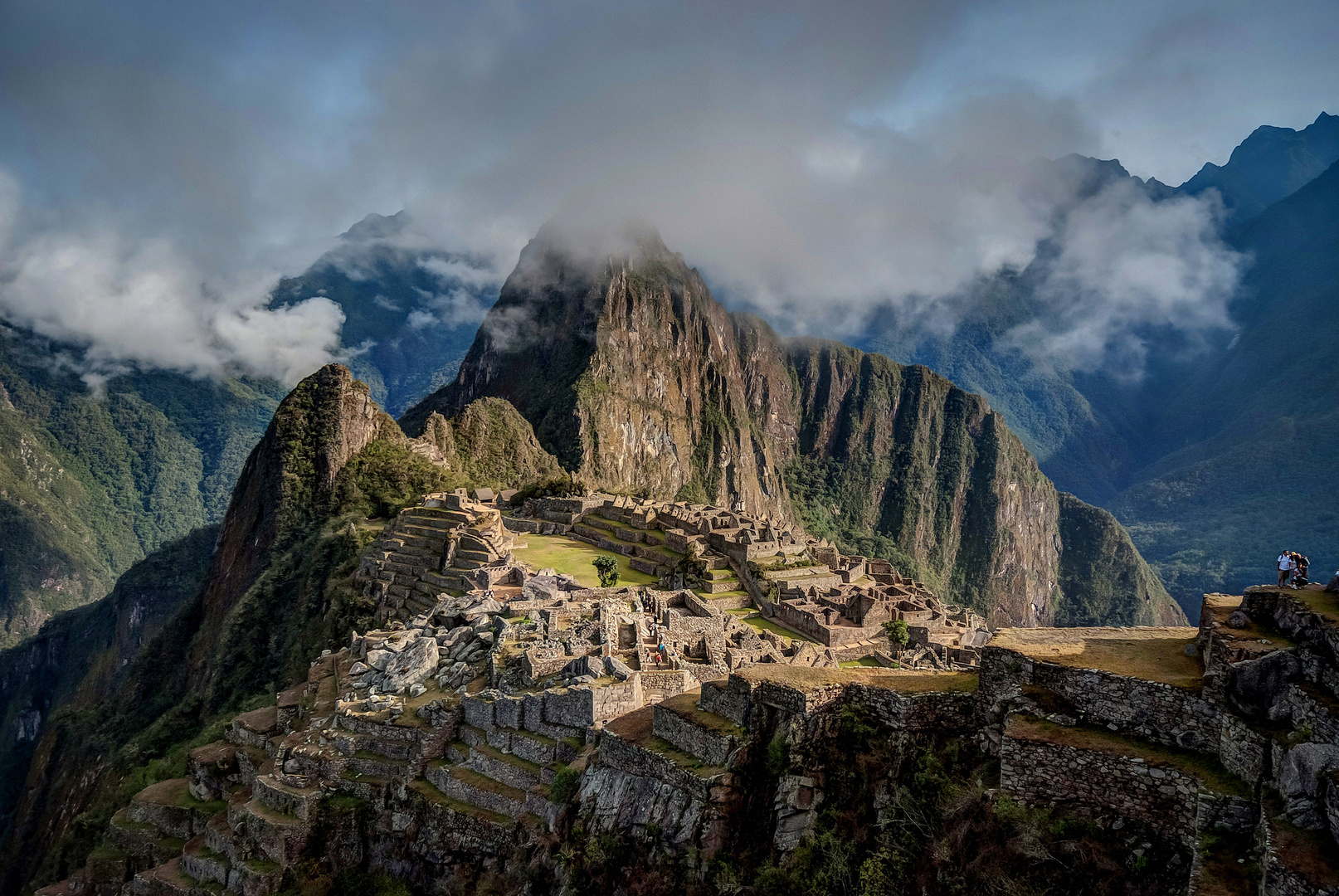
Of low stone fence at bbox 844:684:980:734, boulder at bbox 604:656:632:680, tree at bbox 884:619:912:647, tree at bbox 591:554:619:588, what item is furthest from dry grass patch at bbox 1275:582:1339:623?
tree at bbox 591:554:619:588

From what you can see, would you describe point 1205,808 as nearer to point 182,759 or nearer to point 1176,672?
point 1176,672

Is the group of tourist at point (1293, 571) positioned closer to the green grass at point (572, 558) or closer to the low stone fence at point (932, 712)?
the low stone fence at point (932, 712)

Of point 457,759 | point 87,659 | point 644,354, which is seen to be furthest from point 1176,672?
point 644,354

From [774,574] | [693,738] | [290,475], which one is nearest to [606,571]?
[774,574]

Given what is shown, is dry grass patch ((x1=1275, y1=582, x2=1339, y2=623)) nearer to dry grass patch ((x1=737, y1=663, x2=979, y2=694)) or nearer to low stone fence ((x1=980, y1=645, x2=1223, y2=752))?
low stone fence ((x1=980, y1=645, x2=1223, y2=752))

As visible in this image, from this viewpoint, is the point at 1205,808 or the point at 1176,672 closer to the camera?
the point at 1205,808
